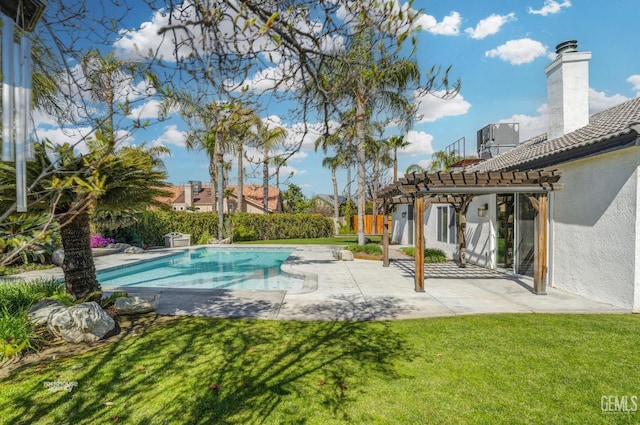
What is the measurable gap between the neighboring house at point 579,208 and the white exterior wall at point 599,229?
0.02m

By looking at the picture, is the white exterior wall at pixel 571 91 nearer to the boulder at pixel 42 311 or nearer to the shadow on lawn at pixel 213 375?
the shadow on lawn at pixel 213 375

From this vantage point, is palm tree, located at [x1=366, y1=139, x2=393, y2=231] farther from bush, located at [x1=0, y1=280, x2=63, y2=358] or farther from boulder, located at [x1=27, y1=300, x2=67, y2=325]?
boulder, located at [x1=27, y1=300, x2=67, y2=325]

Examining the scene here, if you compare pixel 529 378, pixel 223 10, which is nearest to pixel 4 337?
pixel 223 10

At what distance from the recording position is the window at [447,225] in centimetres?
1602

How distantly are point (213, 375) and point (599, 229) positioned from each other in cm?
836

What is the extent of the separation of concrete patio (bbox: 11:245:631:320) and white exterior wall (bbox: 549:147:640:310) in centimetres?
44

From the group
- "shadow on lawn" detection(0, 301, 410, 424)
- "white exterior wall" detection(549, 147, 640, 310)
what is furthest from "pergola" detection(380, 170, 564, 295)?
"shadow on lawn" detection(0, 301, 410, 424)

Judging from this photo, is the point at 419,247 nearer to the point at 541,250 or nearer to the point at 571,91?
the point at 541,250

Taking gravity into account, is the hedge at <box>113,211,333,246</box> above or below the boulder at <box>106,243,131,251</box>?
above

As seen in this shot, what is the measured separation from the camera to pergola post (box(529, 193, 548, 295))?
27.4ft

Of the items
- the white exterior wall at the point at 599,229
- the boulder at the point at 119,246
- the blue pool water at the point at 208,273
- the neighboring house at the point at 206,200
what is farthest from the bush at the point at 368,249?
the neighboring house at the point at 206,200

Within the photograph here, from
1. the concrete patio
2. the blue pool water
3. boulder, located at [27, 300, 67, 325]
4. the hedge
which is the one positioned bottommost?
the blue pool water

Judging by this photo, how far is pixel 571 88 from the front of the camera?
11.4m

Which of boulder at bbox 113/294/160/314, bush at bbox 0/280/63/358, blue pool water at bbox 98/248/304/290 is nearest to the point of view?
bush at bbox 0/280/63/358
